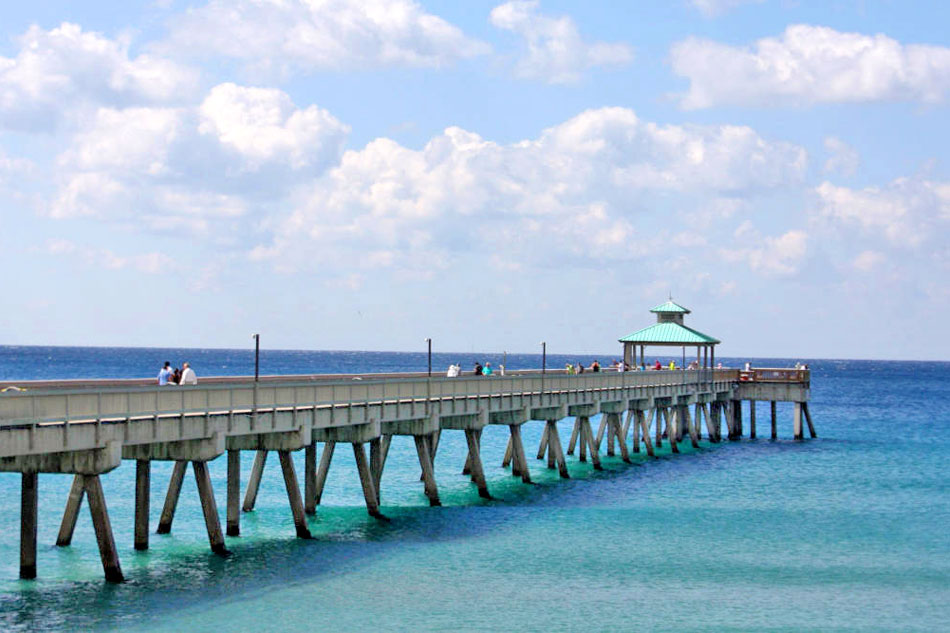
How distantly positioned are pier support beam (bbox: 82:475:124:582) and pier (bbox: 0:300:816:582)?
3 centimetres

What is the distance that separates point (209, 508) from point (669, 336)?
144 ft

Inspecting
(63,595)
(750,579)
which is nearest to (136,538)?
(63,595)

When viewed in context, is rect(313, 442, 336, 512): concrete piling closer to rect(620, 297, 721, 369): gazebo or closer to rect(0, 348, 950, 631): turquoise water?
rect(0, 348, 950, 631): turquoise water

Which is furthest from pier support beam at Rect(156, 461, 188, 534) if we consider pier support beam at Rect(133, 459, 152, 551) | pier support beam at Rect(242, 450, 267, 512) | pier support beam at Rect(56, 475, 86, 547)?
pier support beam at Rect(242, 450, 267, 512)

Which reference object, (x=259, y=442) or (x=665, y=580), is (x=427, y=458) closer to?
(x=259, y=442)

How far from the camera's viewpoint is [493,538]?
119ft

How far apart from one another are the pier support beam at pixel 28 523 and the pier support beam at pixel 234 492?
21.0 feet

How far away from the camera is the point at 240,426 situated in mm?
31922

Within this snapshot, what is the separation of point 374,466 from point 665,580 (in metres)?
12.2

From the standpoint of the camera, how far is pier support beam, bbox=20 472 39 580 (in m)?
27.0

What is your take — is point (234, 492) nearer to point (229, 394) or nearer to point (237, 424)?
point (237, 424)

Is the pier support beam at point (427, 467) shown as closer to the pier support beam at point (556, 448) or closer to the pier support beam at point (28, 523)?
the pier support beam at point (556, 448)

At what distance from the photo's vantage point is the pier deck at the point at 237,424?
26453 millimetres

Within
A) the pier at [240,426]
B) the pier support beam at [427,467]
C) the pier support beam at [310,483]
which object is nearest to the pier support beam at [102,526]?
the pier at [240,426]
